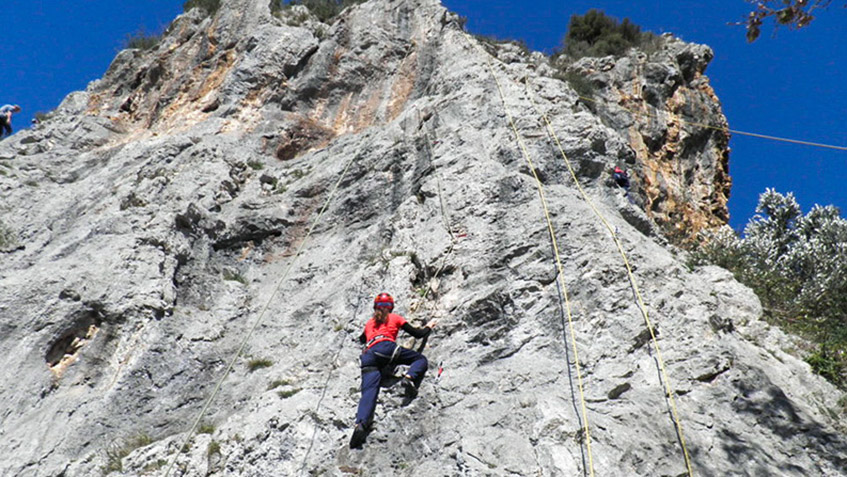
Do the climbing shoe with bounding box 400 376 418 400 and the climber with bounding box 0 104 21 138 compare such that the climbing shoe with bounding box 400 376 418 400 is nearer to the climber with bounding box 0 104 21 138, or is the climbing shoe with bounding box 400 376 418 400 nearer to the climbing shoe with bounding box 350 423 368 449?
the climbing shoe with bounding box 350 423 368 449

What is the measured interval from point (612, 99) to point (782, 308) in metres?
8.31

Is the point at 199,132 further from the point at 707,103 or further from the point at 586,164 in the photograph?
the point at 707,103

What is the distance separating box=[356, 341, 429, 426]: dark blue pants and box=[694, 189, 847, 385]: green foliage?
13.5 ft

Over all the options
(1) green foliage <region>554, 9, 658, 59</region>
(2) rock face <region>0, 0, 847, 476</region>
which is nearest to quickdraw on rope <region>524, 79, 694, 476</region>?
(2) rock face <region>0, 0, 847, 476</region>

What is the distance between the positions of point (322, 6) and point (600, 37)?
9167 mm

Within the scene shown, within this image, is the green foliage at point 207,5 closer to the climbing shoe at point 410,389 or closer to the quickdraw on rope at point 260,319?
the quickdraw on rope at point 260,319

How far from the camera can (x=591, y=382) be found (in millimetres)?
5965

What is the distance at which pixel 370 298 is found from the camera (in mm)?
7910

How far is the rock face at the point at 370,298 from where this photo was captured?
18.7 feet

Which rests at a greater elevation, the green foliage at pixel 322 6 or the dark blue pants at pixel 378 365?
the green foliage at pixel 322 6

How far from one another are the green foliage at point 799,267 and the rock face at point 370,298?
1.86 ft

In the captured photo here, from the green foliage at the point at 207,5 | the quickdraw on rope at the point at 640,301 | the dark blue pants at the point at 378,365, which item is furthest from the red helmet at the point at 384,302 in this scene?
the green foliage at the point at 207,5

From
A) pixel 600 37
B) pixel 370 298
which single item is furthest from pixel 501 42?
pixel 370 298

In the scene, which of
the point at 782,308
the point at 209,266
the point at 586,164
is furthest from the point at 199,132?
the point at 782,308
